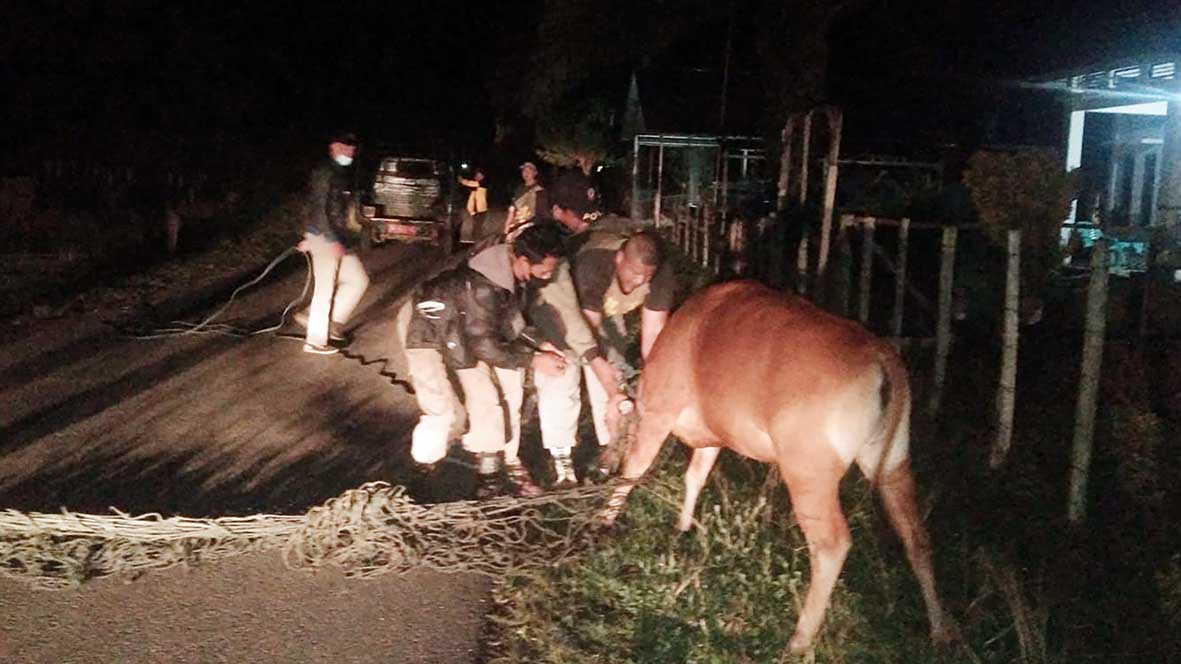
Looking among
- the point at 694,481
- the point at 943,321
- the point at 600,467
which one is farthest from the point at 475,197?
the point at 694,481

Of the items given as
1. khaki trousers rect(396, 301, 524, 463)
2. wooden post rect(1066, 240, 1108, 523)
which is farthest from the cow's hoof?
khaki trousers rect(396, 301, 524, 463)

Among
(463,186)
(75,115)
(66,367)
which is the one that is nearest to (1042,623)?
(66,367)

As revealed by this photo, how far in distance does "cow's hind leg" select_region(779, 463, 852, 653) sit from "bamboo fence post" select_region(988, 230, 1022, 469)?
2.62 metres

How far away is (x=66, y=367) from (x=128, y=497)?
399cm

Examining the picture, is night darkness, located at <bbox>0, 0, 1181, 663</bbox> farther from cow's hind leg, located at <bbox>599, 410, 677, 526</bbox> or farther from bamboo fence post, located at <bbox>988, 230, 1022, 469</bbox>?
bamboo fence post, located at <bbox>988, 230, 1022, 469</bbox>

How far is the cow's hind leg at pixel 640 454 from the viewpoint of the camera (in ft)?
18.5

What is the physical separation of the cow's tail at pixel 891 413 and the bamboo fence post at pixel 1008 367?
2343mm

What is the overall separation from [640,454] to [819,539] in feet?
4.12

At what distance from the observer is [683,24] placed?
3775 centimetres

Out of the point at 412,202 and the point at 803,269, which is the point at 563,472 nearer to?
the point at 803,269

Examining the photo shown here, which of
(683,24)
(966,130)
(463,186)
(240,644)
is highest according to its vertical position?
(683,24)

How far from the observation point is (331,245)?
10438 mm

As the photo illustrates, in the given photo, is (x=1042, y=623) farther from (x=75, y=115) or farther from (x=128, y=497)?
(x=75, y=115)

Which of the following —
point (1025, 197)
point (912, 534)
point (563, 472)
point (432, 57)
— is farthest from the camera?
point (432, 57)
